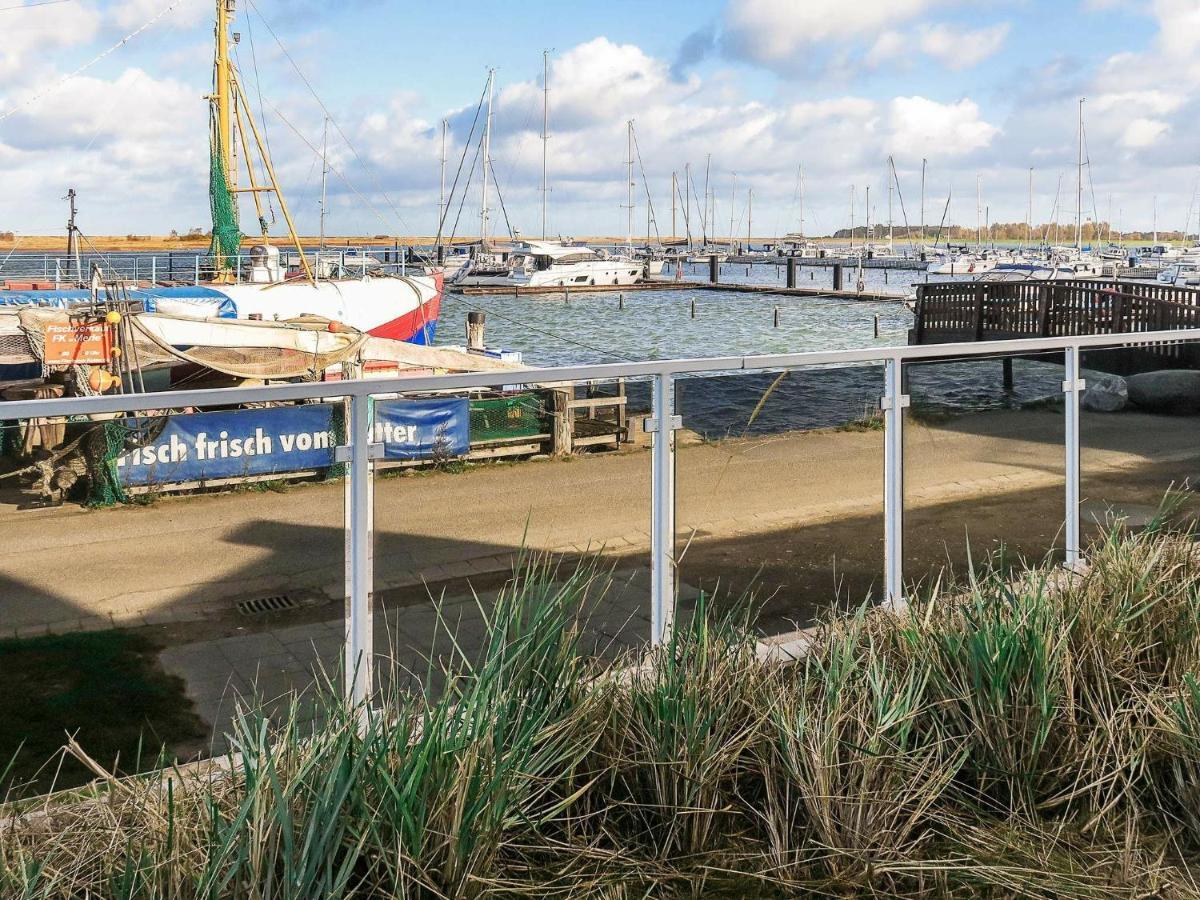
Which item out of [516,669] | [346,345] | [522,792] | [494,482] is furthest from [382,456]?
[346,345]

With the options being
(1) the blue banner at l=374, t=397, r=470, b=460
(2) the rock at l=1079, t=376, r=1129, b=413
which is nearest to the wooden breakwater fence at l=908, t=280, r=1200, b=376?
(2) the rock at l=1079, t=376, r=1129, b=413

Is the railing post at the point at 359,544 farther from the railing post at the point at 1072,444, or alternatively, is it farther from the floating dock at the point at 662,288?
the floating dock at the point at 662,288

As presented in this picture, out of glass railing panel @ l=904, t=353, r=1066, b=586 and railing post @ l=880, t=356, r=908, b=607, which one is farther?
glass railing panel @ l=904, t=353, r=1066, b=586

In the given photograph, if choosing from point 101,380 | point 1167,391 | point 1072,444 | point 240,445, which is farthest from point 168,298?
point 240,445

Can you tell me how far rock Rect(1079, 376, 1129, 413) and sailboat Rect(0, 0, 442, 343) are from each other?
1153 inches

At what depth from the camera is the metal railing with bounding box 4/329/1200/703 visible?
441cm

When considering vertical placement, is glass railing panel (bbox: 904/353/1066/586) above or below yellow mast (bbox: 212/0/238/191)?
below

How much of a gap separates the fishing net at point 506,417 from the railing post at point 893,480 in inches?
71.2

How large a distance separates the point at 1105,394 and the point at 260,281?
33435 millimetres

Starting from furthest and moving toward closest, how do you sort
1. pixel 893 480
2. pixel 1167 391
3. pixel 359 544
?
pixel 1167 391 < pixel 893 480 < pixel 359 544

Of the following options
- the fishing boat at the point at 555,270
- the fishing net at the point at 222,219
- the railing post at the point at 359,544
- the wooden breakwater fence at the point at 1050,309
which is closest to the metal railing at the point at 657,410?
the railing post at the point at 359,544

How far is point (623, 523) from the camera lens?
543 cm

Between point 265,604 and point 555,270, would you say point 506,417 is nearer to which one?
point 265,604

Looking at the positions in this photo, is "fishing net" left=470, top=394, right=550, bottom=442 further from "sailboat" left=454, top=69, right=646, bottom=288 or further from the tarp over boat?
"sailboat" left=454, top=69, right=646, bottom=288
